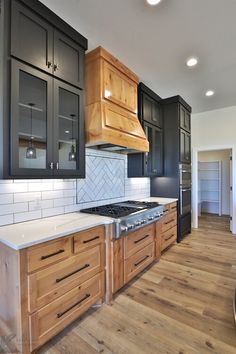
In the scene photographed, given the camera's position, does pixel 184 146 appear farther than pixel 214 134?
No

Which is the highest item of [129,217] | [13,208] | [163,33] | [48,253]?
[163,33]

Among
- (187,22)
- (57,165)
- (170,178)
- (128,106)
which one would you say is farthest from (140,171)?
(187,22)

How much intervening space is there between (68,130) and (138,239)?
1598 millimetres

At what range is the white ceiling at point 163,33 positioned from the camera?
5.94ft

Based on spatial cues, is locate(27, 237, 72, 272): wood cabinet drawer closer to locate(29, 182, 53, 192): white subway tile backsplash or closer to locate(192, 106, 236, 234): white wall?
locate(29, 182, 53, 192): white subway tile backsplash

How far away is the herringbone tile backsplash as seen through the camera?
6.10ft

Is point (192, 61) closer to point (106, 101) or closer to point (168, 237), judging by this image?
point (106, 101)

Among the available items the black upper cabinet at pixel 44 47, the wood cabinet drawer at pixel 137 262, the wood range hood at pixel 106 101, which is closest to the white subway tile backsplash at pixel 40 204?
the wood range hood at pixel 106 101

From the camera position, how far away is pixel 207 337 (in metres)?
1.64

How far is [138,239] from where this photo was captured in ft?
8.18

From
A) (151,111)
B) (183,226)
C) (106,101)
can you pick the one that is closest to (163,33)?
(106,101)

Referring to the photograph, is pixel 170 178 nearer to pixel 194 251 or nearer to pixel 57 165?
pixel 194 251

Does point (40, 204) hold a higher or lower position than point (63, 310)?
higher

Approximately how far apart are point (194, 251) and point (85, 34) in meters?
3.67
